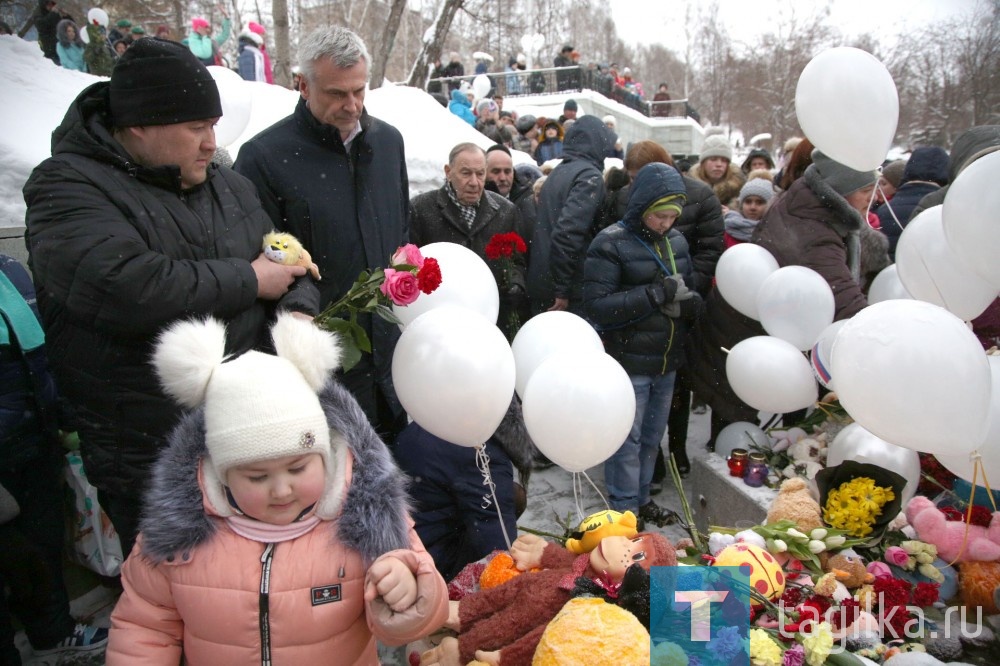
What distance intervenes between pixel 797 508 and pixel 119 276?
7.63 feet

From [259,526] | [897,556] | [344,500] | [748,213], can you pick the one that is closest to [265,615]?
[259,526]

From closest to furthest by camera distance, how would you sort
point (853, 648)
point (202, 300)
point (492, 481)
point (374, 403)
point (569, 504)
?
point (202, 300) → point (853, 648) → point (492, 481) → point (374, 403) → point (569, 504)

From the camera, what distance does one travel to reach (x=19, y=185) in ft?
12.5

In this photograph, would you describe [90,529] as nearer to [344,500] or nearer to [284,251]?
[284,251]

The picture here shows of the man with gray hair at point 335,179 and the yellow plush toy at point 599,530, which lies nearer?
the yellow plush toy at point 599,530

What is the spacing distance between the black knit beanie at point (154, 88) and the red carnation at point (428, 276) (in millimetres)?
726

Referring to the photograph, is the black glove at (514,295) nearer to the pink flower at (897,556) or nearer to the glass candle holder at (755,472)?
the glass candle holder at (755,472)

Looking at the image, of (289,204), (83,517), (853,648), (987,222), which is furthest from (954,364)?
(83,517)

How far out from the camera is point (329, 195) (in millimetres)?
2430

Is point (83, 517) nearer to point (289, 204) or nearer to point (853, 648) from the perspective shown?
point (289, 204)

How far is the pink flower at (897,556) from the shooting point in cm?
223

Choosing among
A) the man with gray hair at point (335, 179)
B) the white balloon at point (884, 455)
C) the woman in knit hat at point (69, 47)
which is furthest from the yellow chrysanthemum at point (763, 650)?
the woman in knit hat at point (69, 47)

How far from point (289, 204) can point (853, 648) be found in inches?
93.3

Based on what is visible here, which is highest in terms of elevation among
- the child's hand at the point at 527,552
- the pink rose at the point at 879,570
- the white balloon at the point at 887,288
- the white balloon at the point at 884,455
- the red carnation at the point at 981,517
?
the white balloon at the point at 887,288
